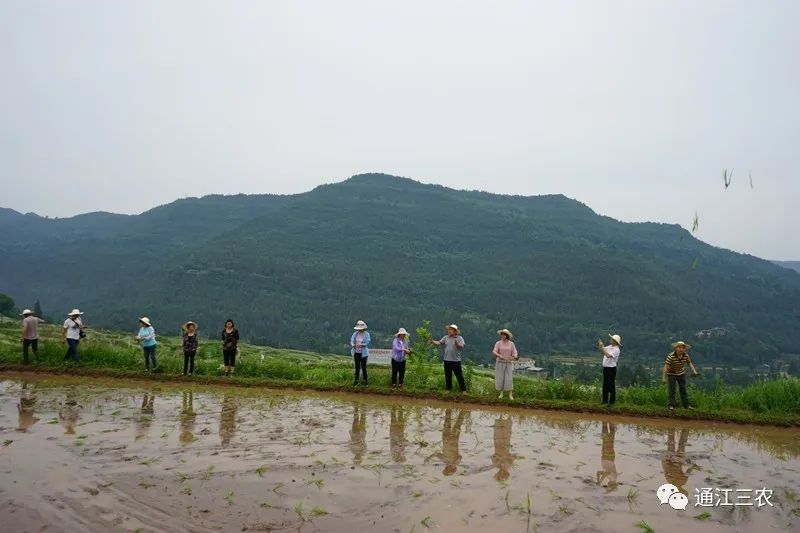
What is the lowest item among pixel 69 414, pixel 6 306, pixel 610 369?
pixel 69 414

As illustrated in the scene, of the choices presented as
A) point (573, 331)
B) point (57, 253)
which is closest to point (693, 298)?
point (573, 331)

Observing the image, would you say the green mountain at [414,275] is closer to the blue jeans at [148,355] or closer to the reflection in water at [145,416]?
the blue jeans at [148,355]

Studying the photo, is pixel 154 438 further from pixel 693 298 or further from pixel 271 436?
pixel 693 298

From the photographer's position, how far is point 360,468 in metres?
8.22

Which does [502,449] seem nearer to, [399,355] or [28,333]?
[399,355]

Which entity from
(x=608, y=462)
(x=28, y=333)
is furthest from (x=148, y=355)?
(x=608, y=462)

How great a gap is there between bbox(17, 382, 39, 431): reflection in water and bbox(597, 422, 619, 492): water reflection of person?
358 inches

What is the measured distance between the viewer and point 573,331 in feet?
347

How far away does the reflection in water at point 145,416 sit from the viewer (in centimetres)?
983

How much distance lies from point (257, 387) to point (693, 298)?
127380 mm

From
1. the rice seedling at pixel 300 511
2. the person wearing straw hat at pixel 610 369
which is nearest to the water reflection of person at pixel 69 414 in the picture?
the rice seedling at pixel 300 511

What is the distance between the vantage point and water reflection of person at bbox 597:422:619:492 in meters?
7.99

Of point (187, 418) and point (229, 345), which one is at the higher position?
point (229, 345)

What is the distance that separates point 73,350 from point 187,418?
7.76 meters
